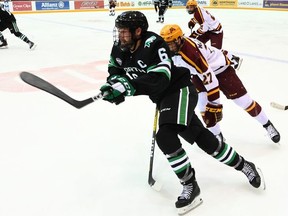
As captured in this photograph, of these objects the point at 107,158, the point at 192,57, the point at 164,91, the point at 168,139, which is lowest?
the point at 107,158

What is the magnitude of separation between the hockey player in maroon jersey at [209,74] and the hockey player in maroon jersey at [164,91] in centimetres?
23

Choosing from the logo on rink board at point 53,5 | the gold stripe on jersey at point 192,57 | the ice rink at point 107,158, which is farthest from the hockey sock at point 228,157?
the logo on rink board at point 53,5

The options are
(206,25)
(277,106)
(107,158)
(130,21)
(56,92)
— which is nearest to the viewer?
(56,92)

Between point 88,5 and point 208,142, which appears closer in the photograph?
point 208,142

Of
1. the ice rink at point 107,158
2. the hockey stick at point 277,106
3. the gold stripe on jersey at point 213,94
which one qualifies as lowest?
the ice rink at point 107,158

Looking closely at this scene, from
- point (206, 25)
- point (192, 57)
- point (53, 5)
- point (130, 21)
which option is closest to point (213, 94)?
point (192, 57)

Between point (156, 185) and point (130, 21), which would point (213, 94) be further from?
point (130, 21)

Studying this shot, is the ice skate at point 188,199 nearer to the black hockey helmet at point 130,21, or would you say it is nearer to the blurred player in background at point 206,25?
the black hockey helmet at point 130,21

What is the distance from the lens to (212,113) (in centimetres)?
212

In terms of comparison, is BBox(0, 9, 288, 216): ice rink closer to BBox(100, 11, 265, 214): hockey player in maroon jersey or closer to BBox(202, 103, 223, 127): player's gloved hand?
BBox(100, 11, 265, 214): hockey player in maroon jersey

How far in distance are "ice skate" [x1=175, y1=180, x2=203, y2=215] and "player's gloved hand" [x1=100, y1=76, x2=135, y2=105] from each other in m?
0.56

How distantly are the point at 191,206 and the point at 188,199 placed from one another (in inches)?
1.6

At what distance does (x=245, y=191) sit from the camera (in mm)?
1823

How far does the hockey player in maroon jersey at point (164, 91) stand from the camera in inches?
59.7
